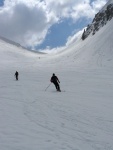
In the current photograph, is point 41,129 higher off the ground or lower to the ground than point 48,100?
lower

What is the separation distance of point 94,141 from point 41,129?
2.23 meters

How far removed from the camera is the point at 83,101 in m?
20.1

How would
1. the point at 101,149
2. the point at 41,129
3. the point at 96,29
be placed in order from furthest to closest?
the point at 96,29, the point at 41,129, the point at 101,149

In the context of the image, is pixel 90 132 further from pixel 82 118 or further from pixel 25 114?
pixel 25 114

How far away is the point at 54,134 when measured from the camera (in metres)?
11.6

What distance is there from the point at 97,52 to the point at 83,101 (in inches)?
1934

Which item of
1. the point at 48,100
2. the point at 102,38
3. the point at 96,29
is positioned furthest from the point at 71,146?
the point at 96,29

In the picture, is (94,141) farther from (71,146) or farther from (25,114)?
(25,114)

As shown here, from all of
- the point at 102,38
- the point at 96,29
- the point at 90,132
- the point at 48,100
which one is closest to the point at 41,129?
the point at 90,132

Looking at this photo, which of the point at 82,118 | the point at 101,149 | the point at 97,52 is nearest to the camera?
the point at 101,149

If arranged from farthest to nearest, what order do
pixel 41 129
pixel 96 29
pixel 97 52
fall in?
pixel 96 29 → pixel 97 52 → pixel 41 129

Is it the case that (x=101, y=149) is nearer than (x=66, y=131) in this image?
Yes

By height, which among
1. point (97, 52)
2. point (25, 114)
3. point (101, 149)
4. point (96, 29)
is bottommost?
point (101, 149)

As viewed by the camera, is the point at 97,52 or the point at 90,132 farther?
the point at 97,52
